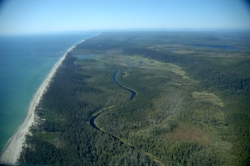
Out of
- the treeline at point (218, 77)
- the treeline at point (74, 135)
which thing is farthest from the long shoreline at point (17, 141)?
the treeline at point (218, 77)

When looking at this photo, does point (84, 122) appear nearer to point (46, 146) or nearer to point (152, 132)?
point (46, 146)

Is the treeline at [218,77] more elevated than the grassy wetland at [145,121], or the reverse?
the treeline at [218,77]

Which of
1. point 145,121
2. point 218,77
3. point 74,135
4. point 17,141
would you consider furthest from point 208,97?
point 17,141

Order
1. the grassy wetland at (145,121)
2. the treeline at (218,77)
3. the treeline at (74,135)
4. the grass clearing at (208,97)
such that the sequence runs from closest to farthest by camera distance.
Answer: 1. the treeline at (74,135)
2. the grassy wetland at (145,121)
3. the grass clearing at (208,97)
4. the treeline at (218,77)

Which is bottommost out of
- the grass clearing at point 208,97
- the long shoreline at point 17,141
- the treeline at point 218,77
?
the long shoreline at point 17,141

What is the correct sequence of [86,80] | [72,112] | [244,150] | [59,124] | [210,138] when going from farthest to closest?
[86,80] → [72,112] → [59,124] → [210,138] → [244,150]

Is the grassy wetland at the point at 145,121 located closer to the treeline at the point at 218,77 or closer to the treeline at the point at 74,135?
the treeline at the point at 74,135

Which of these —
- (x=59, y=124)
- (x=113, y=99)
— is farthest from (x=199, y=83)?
(x=59, y=124)

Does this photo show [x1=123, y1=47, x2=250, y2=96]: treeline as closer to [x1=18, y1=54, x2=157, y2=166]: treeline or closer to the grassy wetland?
the grassy wetland

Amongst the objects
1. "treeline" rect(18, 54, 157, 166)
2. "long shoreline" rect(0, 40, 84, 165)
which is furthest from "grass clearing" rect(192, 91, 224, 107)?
"long shoreline" rect(0, 40, 84, 165)
